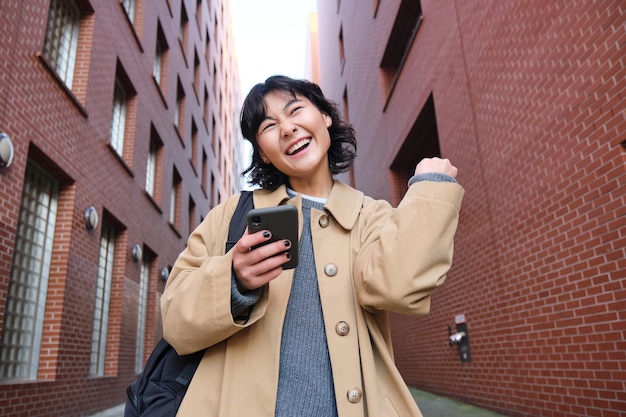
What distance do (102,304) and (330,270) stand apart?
8637 mm

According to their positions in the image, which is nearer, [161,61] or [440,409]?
[440,409]

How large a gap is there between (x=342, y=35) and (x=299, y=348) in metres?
17.0

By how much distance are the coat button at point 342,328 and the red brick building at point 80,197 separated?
16.5 feet

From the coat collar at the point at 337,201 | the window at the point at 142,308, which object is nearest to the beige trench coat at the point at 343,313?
the coat collar at the point at 337,201

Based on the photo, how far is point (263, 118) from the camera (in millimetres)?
1646

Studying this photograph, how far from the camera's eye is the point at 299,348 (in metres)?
1.33

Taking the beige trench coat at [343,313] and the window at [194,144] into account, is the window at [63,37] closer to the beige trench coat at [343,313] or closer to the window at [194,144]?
the beige trench coat at [343,313]

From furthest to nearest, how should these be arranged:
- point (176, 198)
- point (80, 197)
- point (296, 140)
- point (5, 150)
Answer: point (176, 198)
point (80, 197)
point (5, 150)
point (296, 140)

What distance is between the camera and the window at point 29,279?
5.90 metres

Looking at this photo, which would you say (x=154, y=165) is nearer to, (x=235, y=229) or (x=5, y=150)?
(x=5, y=150)

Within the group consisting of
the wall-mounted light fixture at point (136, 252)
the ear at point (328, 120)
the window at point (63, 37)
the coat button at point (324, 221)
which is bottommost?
the coat button at point (324, 221)

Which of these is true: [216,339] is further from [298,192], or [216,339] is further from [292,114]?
[292,114]

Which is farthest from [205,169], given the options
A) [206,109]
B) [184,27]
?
[184,27]

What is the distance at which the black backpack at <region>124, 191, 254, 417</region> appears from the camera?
1299mm
